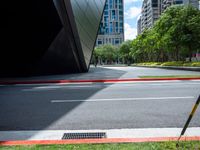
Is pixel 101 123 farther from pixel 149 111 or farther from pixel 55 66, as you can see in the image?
pixel 55 66

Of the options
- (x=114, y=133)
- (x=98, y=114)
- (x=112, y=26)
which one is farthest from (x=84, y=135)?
(x=112, y=26)

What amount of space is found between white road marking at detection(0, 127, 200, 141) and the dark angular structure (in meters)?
15.4

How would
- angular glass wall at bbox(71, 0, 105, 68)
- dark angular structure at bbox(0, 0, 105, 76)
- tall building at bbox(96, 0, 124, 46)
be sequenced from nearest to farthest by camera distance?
1. dark angular structure at bbox(0, 0, 105, 76)
2. angular glass wall at bbox(71, 0, 105, 68)
3. tall building at bbox(96, 0, 124, 46)

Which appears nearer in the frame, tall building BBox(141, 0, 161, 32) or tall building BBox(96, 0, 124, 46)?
tall building BBox(141, 0, 161, 32)

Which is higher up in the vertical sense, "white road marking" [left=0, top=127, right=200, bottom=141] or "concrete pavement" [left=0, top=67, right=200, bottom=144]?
"white road marking" [left=0, top=127, right=200, bottom=141]

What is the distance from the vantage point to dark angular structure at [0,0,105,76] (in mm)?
22297

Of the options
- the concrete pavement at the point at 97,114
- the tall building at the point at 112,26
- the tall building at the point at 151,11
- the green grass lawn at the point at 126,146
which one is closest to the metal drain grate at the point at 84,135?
the concrete pavement at the point at 97,114

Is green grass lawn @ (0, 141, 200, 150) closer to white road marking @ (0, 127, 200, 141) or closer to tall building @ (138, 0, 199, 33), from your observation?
white road marking @ (0, 127, 200, 141)

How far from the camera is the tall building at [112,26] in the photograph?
176225 millimetres

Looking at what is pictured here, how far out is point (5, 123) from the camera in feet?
23.7

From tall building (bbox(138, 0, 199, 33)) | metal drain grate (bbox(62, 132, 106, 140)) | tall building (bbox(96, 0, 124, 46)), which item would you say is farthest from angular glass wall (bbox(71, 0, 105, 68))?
tall building (bbox(96, 0, 124, 46))

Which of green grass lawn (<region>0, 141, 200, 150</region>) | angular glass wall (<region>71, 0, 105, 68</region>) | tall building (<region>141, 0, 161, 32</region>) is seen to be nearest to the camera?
green grass lawn (<region>0, 141, 200, 150</region>)

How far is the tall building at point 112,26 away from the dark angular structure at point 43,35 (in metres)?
144

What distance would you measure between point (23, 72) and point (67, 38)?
6.24m
